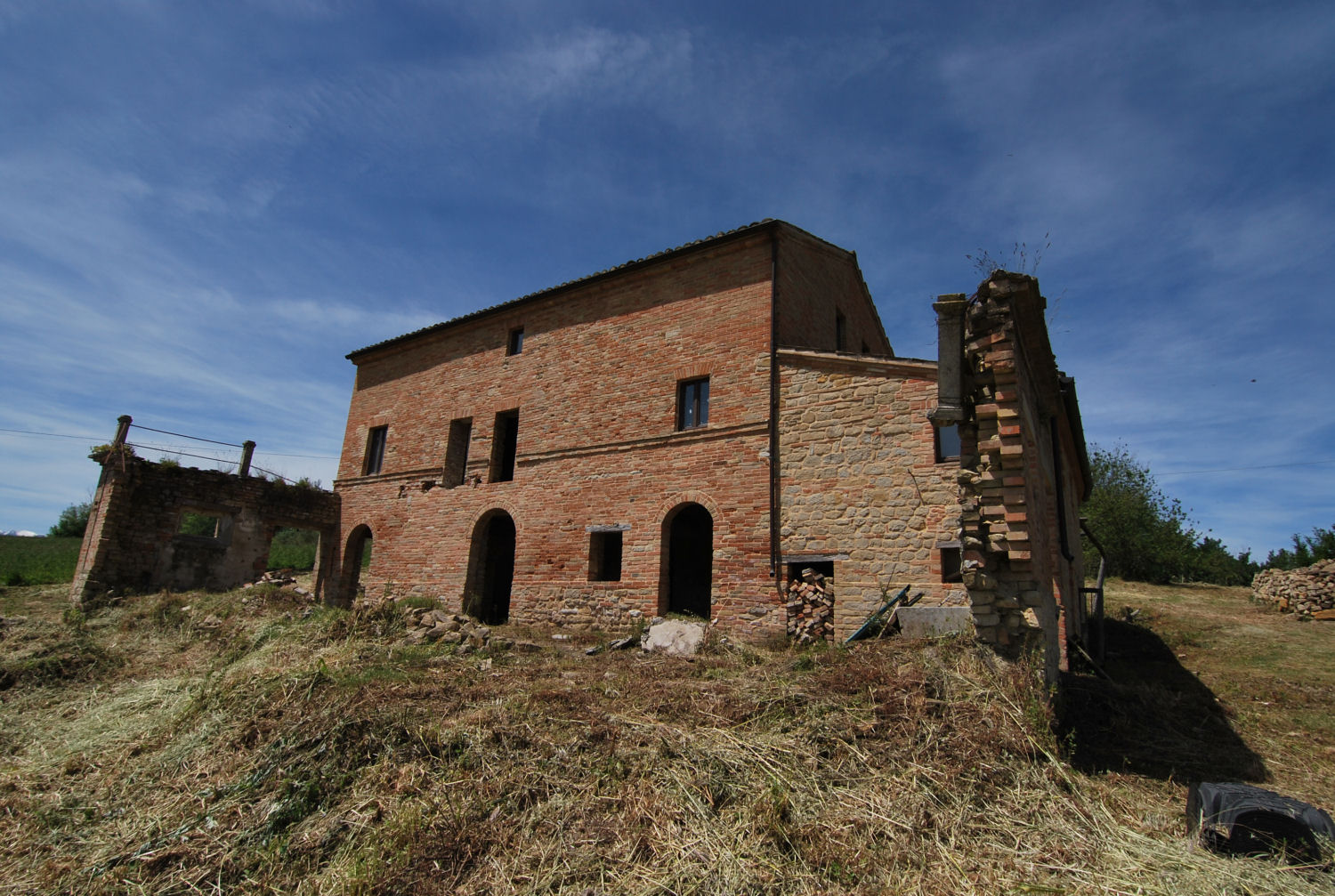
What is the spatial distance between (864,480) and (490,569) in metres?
10.2

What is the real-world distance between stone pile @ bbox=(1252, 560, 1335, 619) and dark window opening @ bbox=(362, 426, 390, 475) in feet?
78.4

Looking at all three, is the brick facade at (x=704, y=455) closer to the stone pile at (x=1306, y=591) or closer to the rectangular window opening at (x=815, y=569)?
the rectangular window opening at (x=815, y=569)

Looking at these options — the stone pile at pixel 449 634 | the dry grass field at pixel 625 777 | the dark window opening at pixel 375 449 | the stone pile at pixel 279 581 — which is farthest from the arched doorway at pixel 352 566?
the dry grass field at pixel 625 777

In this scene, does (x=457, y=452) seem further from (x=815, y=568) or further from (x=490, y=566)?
(x=815, y=568)

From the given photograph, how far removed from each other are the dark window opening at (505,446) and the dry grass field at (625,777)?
770 centimetres

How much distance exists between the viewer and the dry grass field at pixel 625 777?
4.29 metres

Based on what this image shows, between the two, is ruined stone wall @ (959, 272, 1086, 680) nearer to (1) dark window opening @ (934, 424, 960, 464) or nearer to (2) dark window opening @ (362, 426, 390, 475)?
(1) dark window opening @ (934, 424, 960, 464)

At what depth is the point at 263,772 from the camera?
5.39 metres

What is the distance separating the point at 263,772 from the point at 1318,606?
21.5 metres

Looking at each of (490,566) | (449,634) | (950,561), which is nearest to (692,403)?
(950,561)

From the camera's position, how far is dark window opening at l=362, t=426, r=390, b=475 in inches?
730

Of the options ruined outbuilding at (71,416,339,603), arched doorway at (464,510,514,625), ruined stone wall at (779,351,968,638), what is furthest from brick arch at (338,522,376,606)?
ruined stone wall at (779,351,968,638)

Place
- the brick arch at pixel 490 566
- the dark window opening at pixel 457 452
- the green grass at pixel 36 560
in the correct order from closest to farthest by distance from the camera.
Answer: the brick arch at pixel 490 566
the dark window opening at pixel 457 452
the green grass at pixel 36 560

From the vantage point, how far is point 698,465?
40.8ft
